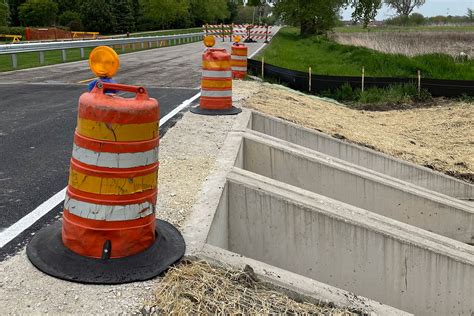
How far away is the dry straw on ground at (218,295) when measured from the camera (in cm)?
313

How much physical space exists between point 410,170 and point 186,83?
23.4 feet

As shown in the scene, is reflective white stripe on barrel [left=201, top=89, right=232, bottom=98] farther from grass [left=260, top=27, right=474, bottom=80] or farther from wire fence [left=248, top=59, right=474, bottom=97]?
grass [left=260, top=27, right=474, bottom=80]

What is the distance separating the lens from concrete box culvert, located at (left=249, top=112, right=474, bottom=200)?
9383 millimetres

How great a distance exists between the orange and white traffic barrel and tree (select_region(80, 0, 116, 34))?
52.1m

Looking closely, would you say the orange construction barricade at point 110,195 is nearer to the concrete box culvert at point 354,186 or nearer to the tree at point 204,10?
the concrete box culvert at point 354,186

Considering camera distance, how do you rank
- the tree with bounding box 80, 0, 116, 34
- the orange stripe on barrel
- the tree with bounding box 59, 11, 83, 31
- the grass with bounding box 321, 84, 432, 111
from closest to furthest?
the orange stripe on barrel
the grass with bounding box 321, 84, 432, 111
the tree with bounding box 59, 11, 83, 31
the tree with bounding box 80, 0, 116, 34

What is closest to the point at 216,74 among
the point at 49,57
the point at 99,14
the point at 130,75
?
the point at 130,75

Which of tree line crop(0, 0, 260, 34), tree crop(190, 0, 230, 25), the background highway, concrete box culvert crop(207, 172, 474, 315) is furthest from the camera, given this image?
tree crop(190, 0, 230, 25)

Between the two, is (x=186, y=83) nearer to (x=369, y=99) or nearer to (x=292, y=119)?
(x=292, y=119)

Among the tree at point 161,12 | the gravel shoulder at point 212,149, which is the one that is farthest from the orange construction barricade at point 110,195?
the tree at point 161,12

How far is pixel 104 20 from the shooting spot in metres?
63.9

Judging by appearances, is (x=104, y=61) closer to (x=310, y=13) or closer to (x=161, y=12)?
(x=310, y=13)

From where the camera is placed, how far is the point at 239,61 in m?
16.0

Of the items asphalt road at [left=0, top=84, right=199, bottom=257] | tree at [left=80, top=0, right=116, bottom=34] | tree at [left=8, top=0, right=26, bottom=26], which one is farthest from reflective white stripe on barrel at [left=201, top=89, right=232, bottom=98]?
tree at [left=8, top=0, right=26, bottom=26]
